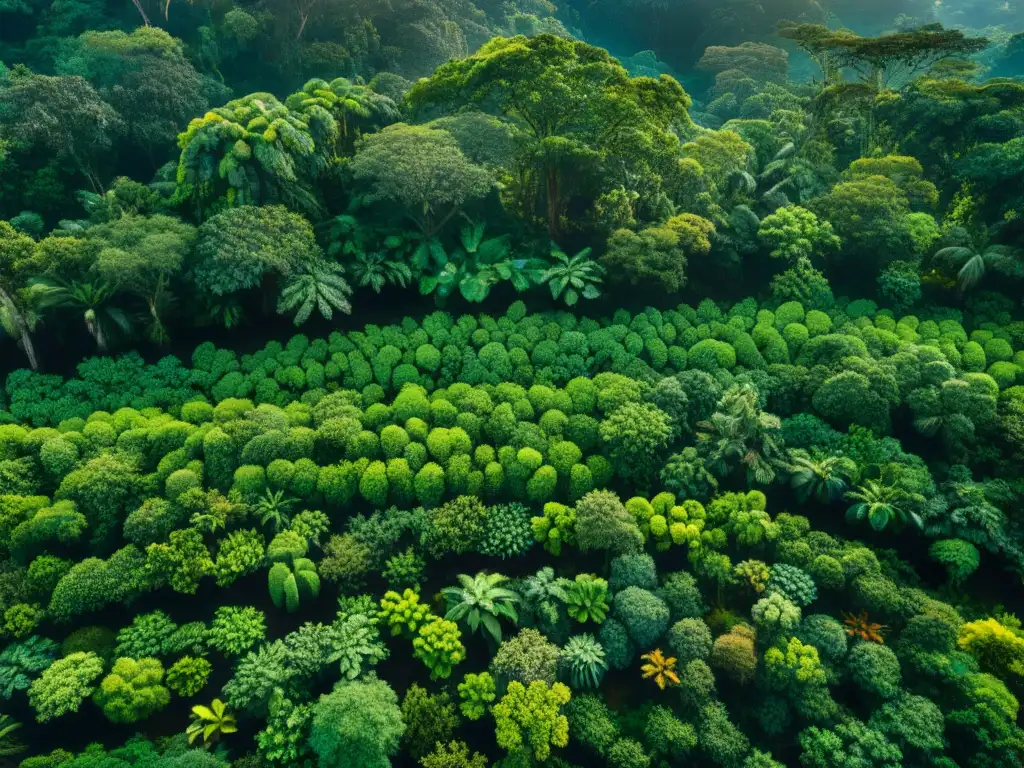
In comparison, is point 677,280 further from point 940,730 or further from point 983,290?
point 940,730

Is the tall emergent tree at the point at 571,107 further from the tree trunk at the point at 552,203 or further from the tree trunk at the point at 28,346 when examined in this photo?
the tree trunk at the point at 28,346

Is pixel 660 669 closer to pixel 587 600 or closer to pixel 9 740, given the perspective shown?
pixel 587 600

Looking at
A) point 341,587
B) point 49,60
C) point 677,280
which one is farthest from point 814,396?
point 49,60

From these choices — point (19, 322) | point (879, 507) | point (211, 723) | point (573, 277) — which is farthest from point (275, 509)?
point (879, 507)

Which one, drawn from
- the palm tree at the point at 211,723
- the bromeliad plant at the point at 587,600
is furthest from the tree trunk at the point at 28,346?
the bromeliad plant at the point at 587,600

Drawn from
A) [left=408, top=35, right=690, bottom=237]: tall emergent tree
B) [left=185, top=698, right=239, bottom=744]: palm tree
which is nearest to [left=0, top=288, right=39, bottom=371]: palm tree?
[left=185, top=698, right=239, bottom=744]: palm tree
